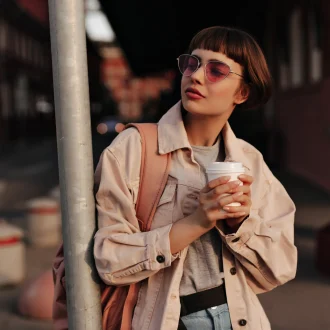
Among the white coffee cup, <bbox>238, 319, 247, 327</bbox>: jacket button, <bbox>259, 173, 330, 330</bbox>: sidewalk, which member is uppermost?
the white coffee cup

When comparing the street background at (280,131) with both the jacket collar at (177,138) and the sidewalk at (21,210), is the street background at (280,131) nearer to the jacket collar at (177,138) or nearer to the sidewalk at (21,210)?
the sidewalk at (21,210)

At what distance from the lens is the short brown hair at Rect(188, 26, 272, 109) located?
83.1 inches

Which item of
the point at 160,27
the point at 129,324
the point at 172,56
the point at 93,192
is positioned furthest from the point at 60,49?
the point at 172,56

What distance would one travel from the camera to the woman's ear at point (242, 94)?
223 centimetres

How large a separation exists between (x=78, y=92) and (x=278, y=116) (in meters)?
16.0

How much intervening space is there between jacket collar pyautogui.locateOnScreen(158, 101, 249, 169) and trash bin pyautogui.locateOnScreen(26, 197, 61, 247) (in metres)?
6.43

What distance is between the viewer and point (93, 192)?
2027 millimetres

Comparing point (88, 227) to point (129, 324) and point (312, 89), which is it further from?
point (312, 89)

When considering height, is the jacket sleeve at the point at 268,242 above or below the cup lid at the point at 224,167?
below

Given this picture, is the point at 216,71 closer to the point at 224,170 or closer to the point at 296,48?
the point at 224,170

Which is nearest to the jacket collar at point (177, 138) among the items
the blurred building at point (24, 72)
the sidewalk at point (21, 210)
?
the sidewalk at point (21, 210)

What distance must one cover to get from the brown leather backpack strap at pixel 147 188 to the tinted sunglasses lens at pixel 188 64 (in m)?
0.27

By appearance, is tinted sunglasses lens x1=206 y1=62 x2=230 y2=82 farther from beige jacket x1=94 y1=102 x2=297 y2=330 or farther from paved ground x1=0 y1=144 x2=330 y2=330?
paved ground x1=0 y1=144 x2=330 y2=330

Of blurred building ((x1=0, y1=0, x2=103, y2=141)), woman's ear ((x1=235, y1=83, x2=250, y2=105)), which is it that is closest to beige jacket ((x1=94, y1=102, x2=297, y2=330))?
woman's ear ((x1=235, y1=83, x2=250, y2=105))
